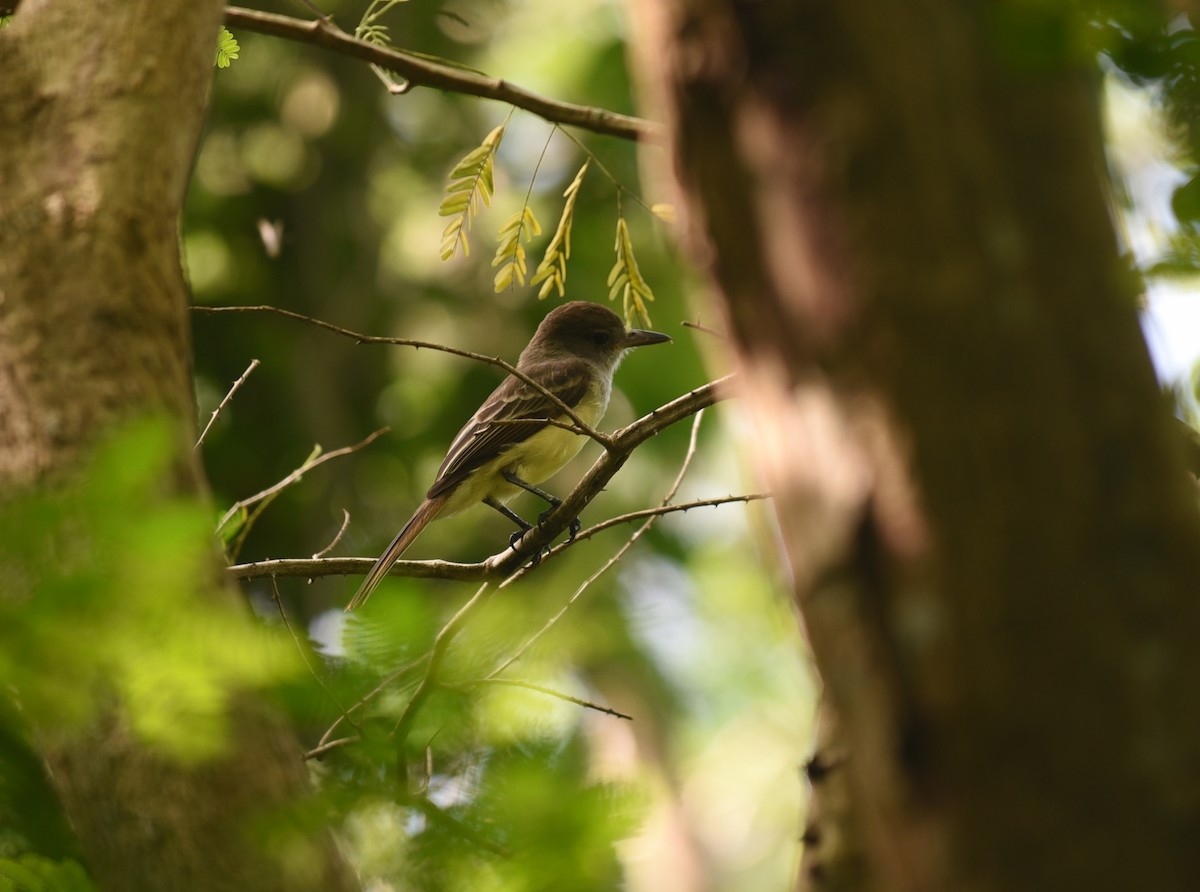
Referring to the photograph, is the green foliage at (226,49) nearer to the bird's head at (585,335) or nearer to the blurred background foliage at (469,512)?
the blurred background foliage at (469,512)

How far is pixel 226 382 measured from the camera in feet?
36.0

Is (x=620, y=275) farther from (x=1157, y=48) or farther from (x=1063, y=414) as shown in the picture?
(x=1063, y=414)

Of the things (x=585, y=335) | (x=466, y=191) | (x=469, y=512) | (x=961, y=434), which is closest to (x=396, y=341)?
(x=466, y=191)

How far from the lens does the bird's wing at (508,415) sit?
8219mm

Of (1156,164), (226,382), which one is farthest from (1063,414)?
(226,382)

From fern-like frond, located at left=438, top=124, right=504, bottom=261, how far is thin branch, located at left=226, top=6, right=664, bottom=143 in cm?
16

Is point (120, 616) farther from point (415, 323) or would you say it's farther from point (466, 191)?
point (415, 323)

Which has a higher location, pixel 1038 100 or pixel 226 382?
pixel 1038 100

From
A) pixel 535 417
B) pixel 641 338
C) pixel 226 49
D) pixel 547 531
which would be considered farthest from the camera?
pixel 641 338

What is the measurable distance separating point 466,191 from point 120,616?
3596mm

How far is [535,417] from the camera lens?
9.09 metres

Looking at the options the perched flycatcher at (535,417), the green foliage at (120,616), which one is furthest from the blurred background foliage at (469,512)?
the perched flycatcher at (535,417)

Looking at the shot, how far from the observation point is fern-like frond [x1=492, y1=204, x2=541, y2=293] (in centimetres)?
514

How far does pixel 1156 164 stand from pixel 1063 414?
163 cm
